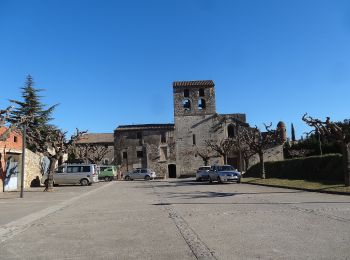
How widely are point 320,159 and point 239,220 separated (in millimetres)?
21477

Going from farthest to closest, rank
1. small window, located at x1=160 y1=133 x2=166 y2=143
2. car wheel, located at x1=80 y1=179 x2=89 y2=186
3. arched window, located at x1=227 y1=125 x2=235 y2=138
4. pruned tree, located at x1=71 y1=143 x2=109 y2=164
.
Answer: small window, located at x1=160 y1=133 x2=166 y2=143
arched window, located at x1=227 y1=125 x2=235 y2=138
pruned tree, located at x1=71 y1=143 x2=109 y2=164
car wheel, located at x1=80 y1=179 x2=89 y2=186

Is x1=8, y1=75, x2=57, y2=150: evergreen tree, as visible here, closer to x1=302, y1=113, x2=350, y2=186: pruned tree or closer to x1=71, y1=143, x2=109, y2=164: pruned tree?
x1=71, y1=143, x2=109, y2=164: pruned tree

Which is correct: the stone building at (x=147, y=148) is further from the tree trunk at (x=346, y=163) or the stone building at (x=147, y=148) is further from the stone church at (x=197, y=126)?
the tree trunk at (x=346, y=163)

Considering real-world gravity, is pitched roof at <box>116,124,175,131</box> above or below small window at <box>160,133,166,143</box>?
above

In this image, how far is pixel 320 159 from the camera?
30.3m

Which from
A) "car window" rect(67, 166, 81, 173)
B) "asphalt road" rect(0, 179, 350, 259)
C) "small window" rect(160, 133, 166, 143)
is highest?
"small window" rect(160, 133, 166, 143)

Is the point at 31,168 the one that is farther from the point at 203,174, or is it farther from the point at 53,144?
the point at 203,174

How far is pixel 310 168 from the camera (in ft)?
104

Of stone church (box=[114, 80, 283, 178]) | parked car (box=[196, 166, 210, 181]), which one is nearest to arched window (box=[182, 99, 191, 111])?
stone church (box=[114, 80, 283, 178])

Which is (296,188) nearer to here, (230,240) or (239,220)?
(239,220)

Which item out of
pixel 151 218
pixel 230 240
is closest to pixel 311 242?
pixel 230 240

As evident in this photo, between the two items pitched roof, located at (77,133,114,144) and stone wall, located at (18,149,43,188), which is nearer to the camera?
stone wall, located at (18,149,43,188)

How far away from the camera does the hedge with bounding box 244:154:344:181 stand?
90.2 ft

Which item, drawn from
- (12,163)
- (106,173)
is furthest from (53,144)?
(106,173)
